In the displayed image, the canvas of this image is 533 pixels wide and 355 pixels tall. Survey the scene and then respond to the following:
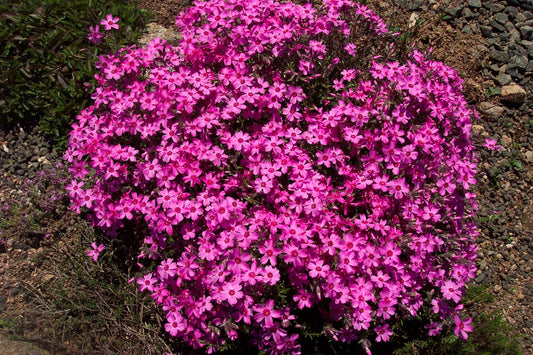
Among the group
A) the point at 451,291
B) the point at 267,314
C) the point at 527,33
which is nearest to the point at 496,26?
A: the point at 527,33

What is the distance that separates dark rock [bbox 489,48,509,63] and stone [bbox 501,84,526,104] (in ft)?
1.25

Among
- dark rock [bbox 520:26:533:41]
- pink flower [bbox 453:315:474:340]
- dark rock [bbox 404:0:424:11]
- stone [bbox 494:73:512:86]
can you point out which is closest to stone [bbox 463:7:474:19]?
dark rock [bbox 404:0:424:11]

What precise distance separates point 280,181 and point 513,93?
3.71 meters

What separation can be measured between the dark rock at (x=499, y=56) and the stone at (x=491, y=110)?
650 millimetres

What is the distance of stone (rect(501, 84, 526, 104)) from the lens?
5.66 meters

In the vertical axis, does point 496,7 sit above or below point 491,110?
above

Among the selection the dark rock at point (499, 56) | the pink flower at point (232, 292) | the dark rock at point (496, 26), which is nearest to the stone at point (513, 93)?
the dark rock at point (499, 56)

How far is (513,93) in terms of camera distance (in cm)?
567

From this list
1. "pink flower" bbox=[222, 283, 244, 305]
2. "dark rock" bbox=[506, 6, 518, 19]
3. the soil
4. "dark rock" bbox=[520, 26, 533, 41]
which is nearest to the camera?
"pink flower" bbox=[222, 283, 244, 305]

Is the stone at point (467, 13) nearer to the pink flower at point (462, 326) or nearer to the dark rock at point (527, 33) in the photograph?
the dark rock at point (527, 33)

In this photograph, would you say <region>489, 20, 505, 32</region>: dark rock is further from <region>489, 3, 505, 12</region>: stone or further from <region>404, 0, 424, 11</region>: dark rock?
<region>404, 0, 424, 11</region>: dark rock

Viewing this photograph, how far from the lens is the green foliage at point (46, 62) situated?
211 inches

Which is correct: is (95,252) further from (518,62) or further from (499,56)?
(518,62)

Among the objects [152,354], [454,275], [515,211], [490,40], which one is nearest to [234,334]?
[152,354]
